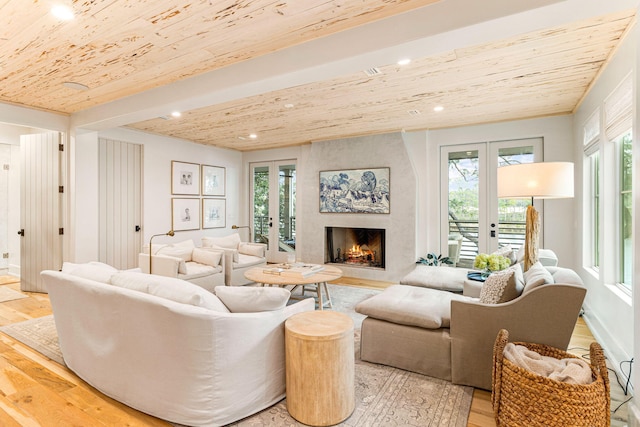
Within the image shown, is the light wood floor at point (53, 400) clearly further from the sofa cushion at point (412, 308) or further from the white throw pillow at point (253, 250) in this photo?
the white throw pillow at point (253, 250)

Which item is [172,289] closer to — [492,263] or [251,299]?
[251,299]

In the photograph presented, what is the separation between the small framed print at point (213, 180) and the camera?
669 cm

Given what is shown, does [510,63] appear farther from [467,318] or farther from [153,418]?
[153,418]

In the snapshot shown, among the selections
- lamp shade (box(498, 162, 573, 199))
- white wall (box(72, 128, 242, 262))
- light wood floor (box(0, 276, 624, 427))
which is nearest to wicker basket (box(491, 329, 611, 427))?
light wood floor (box(0, 276, 624, 427))

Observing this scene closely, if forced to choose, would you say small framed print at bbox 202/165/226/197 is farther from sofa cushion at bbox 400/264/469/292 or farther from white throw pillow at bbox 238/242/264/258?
sofa cushion at bbox 400/264/469/292

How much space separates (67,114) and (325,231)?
4.33 m

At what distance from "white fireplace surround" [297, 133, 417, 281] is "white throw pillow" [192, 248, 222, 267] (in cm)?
222

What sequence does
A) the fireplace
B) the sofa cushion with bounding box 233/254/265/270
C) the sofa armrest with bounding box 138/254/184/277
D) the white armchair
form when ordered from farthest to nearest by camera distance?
the fireplace → the sofa cushion with bounding box 233/254/265/270 → the white armchair → the sofa armrest with bounding box 138/254/184/277

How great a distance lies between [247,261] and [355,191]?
2.27m

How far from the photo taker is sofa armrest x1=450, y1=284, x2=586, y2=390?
6.43ft

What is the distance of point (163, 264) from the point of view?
4098 mm

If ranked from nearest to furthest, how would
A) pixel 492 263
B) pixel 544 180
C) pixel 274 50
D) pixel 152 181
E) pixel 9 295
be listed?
pixel 544 180 < pixel 274 50 < pixel 492 263 < pixel 9 295 < pixel 152 181

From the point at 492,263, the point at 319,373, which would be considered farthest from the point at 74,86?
the point at 492,263

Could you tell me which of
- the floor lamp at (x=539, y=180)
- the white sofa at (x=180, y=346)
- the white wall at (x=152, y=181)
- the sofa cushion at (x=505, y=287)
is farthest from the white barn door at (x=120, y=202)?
the floor lamp at (x=539, y=180)
